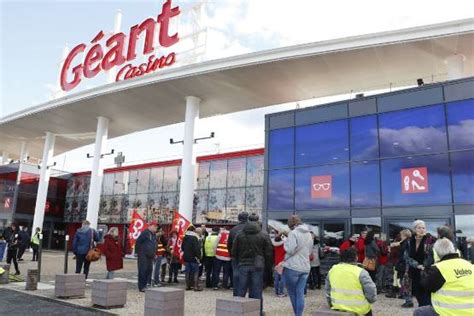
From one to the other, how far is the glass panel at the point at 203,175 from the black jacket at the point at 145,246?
18.3 meters

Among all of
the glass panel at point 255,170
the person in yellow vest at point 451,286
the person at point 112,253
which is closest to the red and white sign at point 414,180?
the person at point 112,253

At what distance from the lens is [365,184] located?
14.6 m

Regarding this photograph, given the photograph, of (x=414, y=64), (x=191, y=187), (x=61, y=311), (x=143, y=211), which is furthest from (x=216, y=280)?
(x=143, y=211)

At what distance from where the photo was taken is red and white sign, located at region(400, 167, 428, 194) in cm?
1353

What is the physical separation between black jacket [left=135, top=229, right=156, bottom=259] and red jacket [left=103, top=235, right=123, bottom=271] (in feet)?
2.37

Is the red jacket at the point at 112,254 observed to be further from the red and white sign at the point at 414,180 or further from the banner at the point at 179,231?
the red and white sign at the point at 414,180

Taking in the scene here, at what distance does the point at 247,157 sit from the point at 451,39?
45.4 ft

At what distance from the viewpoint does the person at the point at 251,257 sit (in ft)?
23.5

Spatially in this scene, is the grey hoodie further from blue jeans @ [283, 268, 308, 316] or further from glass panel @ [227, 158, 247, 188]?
glass panel @ [227, 158, 247, 188]

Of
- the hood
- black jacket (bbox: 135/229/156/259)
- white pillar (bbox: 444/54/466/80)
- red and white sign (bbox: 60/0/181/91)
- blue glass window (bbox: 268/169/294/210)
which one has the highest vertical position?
red and white sign (bbox: 60/0/181/91)

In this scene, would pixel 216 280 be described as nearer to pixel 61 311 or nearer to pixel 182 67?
pixel 61 311

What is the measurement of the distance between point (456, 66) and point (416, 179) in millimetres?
6872

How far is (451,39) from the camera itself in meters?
16.7

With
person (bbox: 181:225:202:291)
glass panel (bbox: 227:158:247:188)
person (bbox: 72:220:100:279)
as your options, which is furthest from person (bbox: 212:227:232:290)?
glass panel (bbox: 227:158:247:188)
